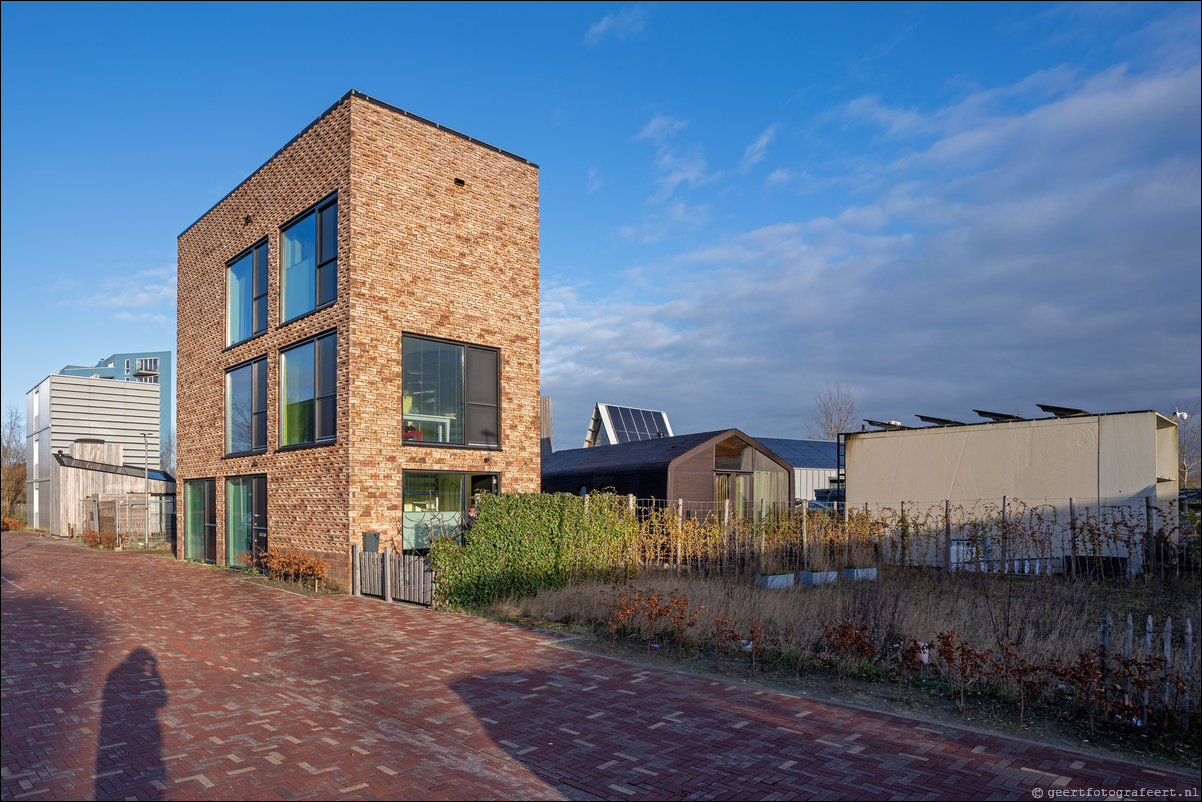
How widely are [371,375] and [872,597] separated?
9.99m

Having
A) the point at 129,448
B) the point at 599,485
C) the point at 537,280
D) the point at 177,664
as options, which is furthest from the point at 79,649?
the point at 129,448

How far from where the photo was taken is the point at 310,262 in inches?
645

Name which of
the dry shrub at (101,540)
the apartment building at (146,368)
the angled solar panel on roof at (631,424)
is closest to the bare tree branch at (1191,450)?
the angled solar panel on roof at (631,424)

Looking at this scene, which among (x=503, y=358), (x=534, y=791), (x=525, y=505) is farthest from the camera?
(x=503, y=358)

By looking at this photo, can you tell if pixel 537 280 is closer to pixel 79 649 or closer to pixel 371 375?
pixel 371 375

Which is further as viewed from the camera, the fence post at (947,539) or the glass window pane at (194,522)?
the glass window pane at (194,522)

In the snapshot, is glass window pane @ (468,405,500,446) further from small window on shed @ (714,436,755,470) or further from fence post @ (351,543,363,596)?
small window on shed @ (714,436,755,470)

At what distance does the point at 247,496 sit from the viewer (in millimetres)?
18516

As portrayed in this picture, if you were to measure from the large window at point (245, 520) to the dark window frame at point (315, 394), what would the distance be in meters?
1.59

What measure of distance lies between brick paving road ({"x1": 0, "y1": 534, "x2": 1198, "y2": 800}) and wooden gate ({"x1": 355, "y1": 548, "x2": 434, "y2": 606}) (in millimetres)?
2502

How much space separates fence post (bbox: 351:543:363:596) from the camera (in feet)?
45.7

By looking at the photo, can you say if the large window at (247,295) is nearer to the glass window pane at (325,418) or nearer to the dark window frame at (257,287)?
the dark window frame at (257,287)

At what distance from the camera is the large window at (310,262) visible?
615 inches

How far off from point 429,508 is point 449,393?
245 cm
